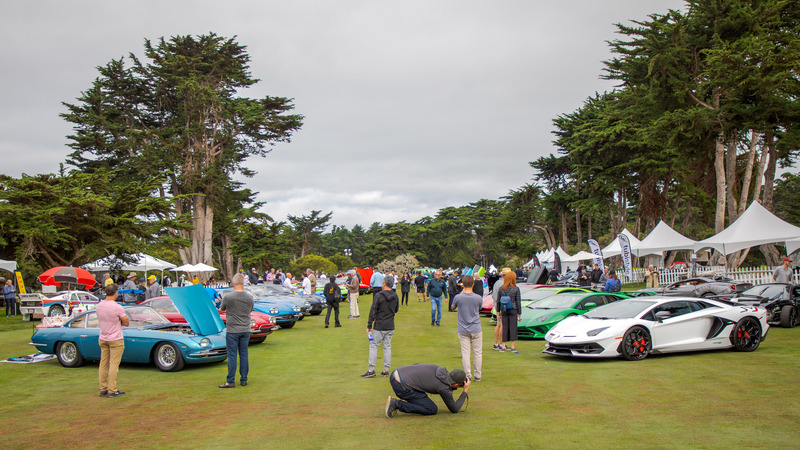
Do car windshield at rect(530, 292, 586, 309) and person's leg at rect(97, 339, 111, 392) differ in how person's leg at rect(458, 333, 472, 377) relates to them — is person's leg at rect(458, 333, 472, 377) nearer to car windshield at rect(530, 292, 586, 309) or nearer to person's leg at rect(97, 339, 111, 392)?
person's leg at rect(97, 339, 111, 392)

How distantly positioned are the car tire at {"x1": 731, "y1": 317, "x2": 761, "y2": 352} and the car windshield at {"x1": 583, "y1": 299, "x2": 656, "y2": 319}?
1.80 meters

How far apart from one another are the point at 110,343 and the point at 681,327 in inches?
393

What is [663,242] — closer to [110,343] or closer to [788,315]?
[788,315]

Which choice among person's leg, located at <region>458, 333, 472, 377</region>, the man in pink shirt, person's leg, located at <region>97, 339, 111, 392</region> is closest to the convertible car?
person's leg, located at <region>458, 333, 472, 377</region>

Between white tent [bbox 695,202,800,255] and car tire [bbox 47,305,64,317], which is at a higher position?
white tent [bbox 695,202,800,255]

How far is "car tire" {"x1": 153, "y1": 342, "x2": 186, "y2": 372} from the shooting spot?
10.5m

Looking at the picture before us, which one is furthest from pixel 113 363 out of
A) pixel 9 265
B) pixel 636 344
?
pixel 9 265

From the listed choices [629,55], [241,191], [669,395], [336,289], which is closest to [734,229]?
[629,55]

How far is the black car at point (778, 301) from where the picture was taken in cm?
1430

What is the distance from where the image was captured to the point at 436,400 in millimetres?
7625

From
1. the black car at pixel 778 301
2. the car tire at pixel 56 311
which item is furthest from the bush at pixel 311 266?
the black car at pixel 778 301

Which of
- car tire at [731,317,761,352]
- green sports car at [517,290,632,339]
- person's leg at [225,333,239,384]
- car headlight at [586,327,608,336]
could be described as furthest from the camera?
green sports car at [517,290,632,339]

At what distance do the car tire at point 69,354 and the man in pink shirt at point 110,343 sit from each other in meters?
3.21

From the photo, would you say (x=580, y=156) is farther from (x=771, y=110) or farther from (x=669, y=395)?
(x=669, y=395)
